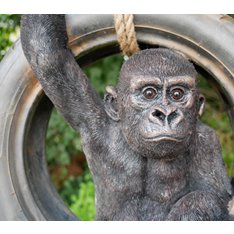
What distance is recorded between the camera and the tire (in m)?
1.22

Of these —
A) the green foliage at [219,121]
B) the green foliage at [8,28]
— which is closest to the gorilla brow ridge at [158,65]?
the green foliage at [8,28]

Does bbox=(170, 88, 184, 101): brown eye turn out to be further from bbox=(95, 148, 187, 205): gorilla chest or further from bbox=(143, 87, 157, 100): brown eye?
bbox=(95, 148, 187, 205): gorilla chest

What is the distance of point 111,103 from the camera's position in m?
1.22

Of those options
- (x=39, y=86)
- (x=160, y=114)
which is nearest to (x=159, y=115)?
(x=160, y=114)

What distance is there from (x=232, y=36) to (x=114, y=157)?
14.5 inches

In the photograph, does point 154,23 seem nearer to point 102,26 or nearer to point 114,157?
point 102,26

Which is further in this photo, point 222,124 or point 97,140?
point 222,124

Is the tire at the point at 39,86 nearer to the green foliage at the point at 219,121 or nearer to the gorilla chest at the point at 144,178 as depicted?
the gorilla chest at the point at 144,178

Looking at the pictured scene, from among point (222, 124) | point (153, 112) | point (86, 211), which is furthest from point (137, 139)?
point (222, 124)

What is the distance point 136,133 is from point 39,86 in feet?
1.00

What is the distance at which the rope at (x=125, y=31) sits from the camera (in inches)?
47.6

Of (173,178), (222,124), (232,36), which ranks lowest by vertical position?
(173,178)

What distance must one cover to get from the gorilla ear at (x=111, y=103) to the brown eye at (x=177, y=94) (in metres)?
Answer: 0.15

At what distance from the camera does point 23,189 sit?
51.9 inches
